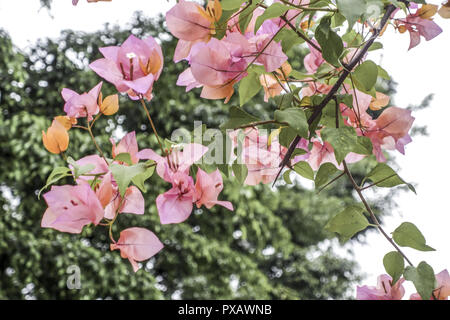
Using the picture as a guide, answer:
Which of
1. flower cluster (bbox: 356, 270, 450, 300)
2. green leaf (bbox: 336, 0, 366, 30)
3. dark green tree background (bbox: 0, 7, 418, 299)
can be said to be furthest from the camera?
dark green tree background (bbox: 0, 7, 418, 299)

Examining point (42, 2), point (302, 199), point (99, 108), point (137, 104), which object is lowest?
point (99, 108)

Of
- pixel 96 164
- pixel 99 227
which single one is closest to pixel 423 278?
pixel 96 164

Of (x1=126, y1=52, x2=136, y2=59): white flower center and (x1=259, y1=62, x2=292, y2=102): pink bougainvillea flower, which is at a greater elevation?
(x1=259, y1=62, x2=292, y2=102): pink bougainvillea flower

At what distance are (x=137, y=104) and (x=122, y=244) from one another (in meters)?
2.88

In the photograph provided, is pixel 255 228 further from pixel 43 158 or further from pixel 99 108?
pixel 99 108

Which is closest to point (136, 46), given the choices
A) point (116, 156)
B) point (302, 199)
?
point (116, 156)

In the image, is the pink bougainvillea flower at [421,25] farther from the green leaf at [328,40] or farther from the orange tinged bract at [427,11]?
the green leaf at [328,40]

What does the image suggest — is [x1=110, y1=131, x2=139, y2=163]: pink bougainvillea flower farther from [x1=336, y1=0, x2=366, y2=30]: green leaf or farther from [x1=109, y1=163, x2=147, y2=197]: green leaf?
[x1=336, y1=0, x2=366, y2=30]: green leaf

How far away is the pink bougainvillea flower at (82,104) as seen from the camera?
1.30 ft

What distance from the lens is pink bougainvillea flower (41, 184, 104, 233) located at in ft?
1.01

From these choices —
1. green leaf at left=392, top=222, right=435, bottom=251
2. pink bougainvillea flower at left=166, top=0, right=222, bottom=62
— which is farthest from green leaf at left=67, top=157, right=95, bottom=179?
green leaf at left=392, top=222, right=435, bottom=251

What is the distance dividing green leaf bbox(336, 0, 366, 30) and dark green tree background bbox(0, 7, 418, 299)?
2.46 meters

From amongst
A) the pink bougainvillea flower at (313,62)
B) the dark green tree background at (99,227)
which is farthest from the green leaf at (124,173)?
the dark green tree background at (99,227)
